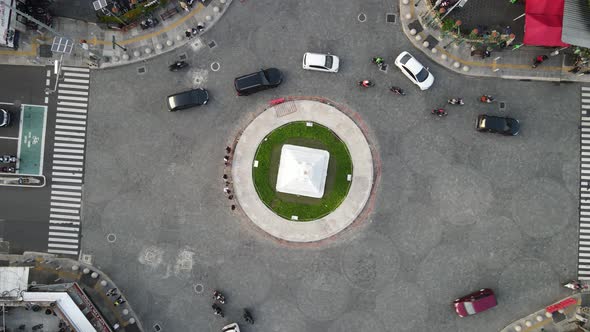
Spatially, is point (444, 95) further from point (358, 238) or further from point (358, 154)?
point (358, 238)

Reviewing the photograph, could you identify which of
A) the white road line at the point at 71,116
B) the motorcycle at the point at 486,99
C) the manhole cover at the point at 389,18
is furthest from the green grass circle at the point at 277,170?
the white road line at the point at 71,116

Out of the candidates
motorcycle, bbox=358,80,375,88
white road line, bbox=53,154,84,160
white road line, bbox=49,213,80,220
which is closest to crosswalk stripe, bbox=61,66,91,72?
white road line, bbox=53,154,84,160

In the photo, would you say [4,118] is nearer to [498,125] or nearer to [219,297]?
[219,297]

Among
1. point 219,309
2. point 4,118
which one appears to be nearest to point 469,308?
point 219,309

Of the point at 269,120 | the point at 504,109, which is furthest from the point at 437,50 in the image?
the point at 269,120

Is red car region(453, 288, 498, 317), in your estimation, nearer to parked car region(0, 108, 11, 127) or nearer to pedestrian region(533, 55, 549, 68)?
pedestrian region(533, 55, 549, 68)

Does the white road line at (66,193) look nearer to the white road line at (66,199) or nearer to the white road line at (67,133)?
the white road line at (66,199)
